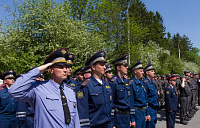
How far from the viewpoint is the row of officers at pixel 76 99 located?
2.60 m

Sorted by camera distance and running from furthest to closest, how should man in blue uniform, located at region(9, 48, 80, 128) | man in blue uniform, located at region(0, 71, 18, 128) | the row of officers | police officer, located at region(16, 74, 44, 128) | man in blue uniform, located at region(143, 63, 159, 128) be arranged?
man in blue uniform, located at region(143, 63, 159, 128) < man in blue uniform, located at region(0, 71, 18, 128) < police officer, located at region(16, 74, 44, 128) < the row of officers < man in blue uniform, located at region(9, 48, 80, 128)

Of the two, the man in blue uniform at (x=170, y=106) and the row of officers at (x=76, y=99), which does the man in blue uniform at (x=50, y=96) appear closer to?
the row of officers at (x=76, y=99)

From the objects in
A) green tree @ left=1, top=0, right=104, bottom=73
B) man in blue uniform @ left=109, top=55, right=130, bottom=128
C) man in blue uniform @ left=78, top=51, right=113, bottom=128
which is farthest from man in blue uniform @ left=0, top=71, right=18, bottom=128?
green tree @ left=1, top=0, right=104, bottom=73

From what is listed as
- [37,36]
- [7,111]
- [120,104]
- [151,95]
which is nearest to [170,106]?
[151,95]

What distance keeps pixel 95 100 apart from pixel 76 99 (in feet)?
1.18

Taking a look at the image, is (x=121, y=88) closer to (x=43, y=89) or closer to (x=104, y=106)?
(x=104, y=106)

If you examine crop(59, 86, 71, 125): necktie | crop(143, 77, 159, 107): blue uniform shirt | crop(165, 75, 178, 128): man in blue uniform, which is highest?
crop(59, 86, 71, 125): necktie

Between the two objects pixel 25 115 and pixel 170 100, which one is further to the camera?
pixel 170 100

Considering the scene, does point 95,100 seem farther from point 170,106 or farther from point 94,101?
point 170,106

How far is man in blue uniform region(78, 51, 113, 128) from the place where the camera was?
364 cm

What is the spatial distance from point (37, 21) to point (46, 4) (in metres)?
1.47

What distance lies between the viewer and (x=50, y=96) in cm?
267

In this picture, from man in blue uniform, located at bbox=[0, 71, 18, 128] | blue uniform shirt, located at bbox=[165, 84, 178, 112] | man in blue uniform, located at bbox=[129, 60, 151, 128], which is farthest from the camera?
blue uniform shirt, located at bbox=[165, 84, 178, 112]

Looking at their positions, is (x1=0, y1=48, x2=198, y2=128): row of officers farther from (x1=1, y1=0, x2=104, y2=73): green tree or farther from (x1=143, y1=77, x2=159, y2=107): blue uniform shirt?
(x1=1, y1=0, x2=104, y2=73): green tree
